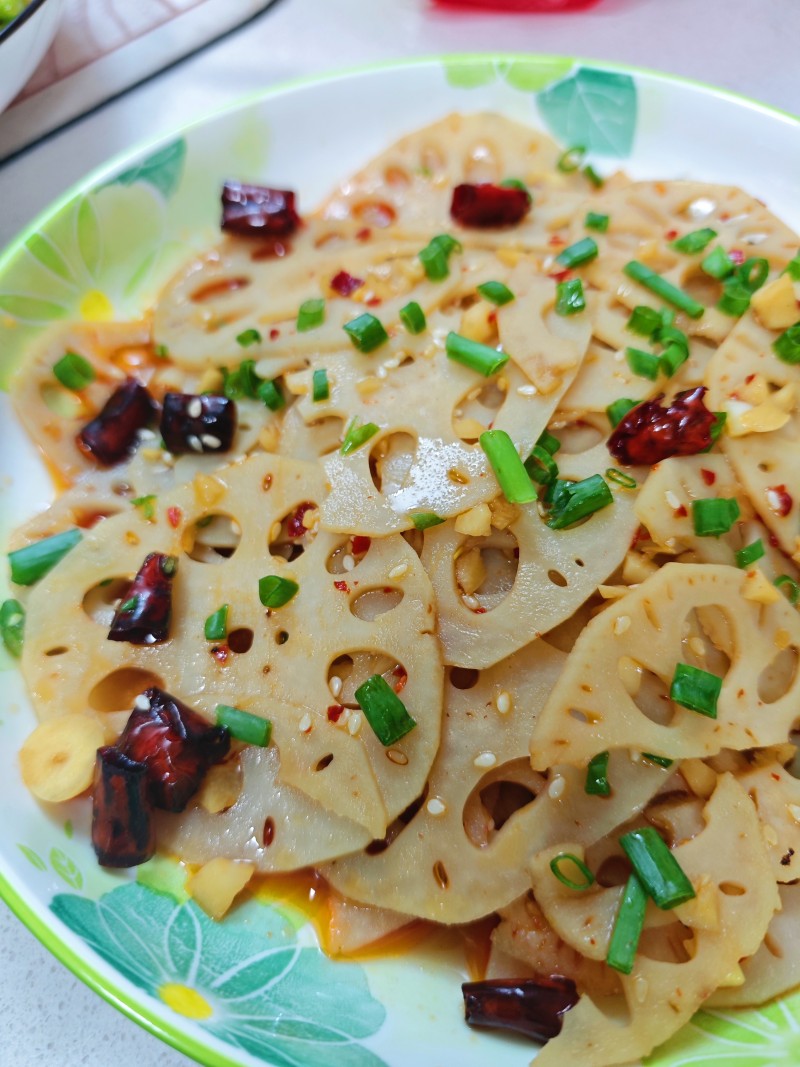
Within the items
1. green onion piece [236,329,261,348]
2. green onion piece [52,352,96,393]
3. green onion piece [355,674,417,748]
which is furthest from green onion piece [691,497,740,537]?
green onion piece [52,352,96,393]

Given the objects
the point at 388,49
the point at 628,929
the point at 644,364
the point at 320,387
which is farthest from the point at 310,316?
the point at 388,49

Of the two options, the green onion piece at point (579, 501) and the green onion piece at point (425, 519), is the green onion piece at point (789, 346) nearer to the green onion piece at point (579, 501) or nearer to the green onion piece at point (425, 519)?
the green onion piece at point (579, 501)

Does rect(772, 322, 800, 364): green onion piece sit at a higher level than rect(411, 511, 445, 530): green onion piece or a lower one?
lower

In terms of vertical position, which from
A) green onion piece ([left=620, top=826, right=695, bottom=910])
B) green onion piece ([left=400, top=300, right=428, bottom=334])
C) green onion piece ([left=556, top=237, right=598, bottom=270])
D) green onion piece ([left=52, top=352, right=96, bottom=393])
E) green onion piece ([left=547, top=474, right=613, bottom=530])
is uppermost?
green onion piece ([left=52, top=352, right=96, bottom=393])

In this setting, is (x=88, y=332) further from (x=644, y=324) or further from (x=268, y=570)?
(x=644, y=324)

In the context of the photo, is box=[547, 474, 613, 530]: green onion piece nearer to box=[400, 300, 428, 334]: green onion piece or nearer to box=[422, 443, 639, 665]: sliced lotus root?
box=[422, 443, 639, 665]: sliced lotus root

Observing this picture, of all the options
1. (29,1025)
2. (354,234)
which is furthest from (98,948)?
(354,234)
